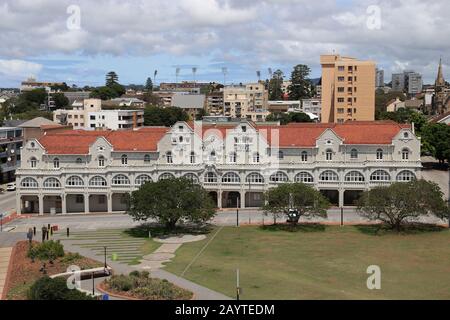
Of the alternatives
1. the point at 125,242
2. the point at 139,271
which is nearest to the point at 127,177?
the point at 125,242

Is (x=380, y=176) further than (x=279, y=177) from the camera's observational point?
No

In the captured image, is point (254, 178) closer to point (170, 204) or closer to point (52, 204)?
point (170, 204)

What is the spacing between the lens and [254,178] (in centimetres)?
8062

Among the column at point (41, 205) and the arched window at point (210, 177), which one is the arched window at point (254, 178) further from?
the column at point (41, 205)

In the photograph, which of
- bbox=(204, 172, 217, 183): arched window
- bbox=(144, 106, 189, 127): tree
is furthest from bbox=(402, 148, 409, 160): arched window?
bbox=(144, 106, 189, 127): tree

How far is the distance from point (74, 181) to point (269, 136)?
27106mm

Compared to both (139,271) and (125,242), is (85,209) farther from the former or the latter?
(139,271)

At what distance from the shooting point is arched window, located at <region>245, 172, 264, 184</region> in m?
80.4

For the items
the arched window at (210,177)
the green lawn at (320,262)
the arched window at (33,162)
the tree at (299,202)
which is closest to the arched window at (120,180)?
the arched window at (210,177)

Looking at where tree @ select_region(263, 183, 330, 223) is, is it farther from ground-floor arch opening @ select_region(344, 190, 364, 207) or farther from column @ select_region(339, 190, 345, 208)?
ground-floor arch opening @ select_region(344, 190, 364, 207)

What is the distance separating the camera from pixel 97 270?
49.4m

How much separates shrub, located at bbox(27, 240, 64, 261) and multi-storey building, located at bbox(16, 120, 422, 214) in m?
24.7

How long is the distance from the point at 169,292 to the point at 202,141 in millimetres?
40337

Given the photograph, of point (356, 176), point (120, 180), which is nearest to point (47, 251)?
point (120, 180)
